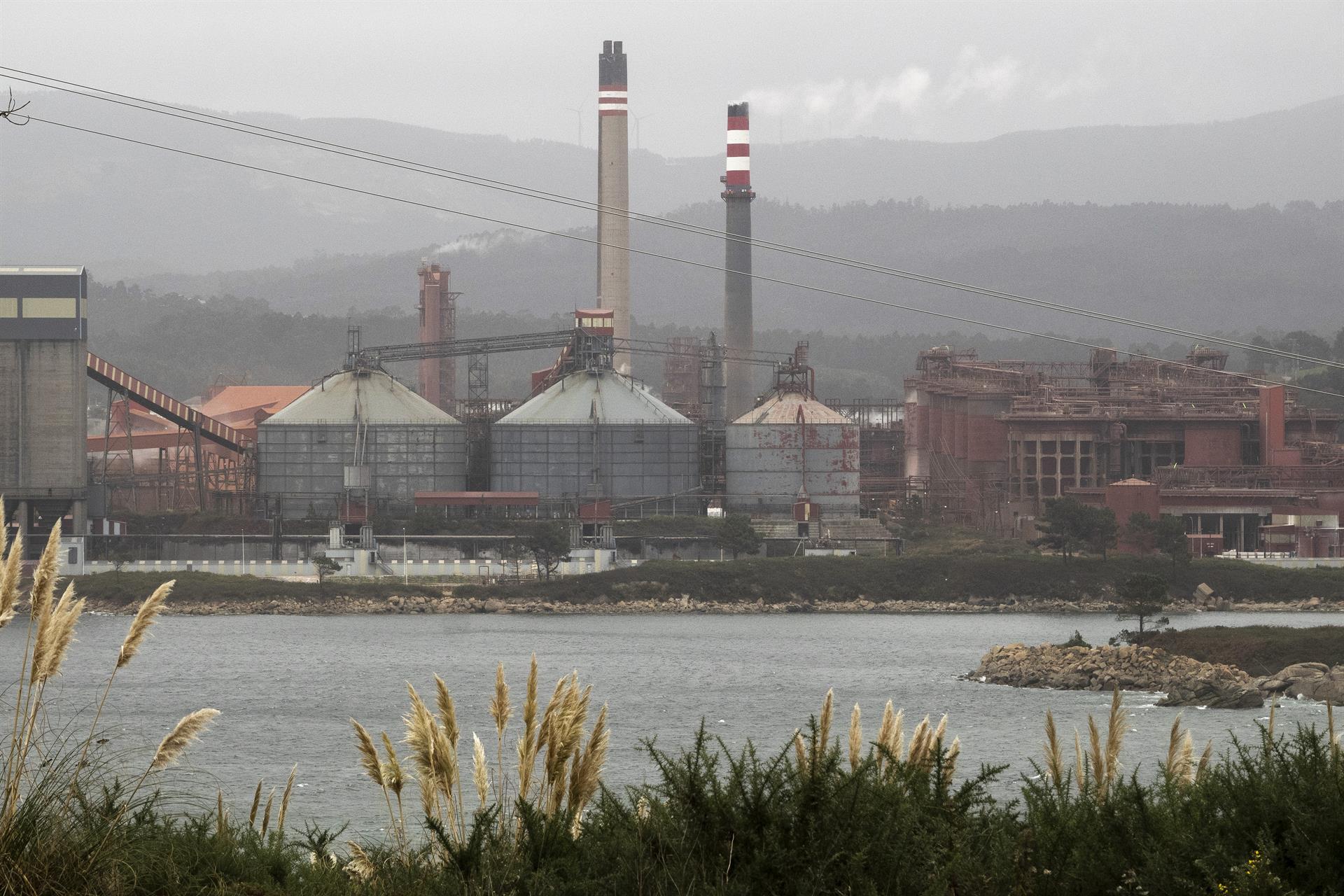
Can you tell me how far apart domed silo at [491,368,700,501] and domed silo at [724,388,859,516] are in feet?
6.35

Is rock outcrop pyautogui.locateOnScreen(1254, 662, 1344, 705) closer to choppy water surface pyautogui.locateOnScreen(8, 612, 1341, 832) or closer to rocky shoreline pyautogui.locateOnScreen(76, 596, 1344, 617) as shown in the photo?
choppy water surface pyautogui.locateOnScreen(8, 612, 1341, 832)

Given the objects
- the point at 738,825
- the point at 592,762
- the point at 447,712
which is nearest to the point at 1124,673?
the point at 738,825

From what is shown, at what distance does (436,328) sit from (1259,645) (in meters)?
61.3

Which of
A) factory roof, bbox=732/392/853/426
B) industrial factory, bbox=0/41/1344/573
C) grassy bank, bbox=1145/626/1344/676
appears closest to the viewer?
grassy bank, bbox=1145/626/1344/676

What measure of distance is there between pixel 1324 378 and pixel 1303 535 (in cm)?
2863

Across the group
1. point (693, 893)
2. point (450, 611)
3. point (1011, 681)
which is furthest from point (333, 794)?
point (450, 611)

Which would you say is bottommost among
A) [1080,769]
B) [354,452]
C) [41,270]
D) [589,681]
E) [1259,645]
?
[589,681]

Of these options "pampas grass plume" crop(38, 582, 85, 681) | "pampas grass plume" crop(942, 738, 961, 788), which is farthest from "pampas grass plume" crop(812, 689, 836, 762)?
"pampas grass plume" crop(38, 582, 85, 681)

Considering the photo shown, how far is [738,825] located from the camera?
6.75m

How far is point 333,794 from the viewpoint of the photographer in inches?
794

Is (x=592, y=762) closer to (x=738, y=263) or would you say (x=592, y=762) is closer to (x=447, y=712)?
(x=447, y=712)

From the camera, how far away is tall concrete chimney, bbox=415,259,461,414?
3620 inches

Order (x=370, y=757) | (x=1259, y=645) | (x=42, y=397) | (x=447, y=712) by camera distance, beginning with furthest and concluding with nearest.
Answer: (x=42, y=397) → (x=1259, y=645) → (x=370, y=757) → (x=447, y=712)

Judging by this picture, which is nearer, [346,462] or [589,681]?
[589,681]
